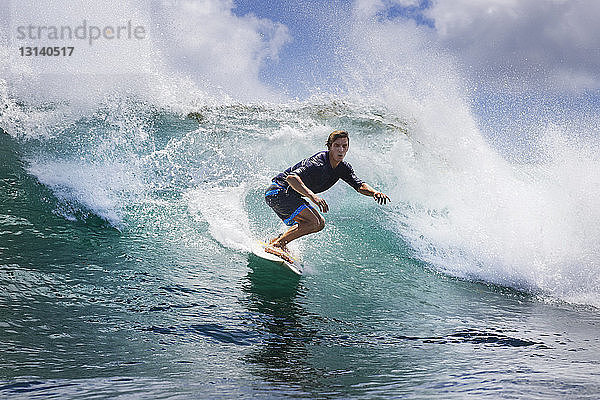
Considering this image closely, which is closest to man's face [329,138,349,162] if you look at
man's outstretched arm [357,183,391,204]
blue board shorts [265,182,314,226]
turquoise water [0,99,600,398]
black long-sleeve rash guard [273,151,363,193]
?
black long-sleeve rash guard [273,151,363,193]

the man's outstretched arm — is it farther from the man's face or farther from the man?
the man's face

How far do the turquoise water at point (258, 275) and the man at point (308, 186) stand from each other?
1.86ft

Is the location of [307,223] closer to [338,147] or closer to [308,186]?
[308,186]

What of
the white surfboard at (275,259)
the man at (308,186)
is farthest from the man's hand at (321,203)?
the white surfboard at (275,259)

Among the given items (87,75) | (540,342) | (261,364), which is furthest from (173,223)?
(87,75)

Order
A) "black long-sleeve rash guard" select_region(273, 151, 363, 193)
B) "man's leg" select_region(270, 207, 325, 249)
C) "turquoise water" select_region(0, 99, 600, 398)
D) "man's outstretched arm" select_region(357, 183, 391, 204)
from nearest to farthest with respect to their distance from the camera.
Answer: "turquoise water" select_region(0, 99, 600, 398)
"man's outstretched arm" select_region(357, 183, 391, 204)
"black long-sleeve rash guard" select_region(273, 151, 363, 193)
"man's leg" select_region(270, 207, 325, 249)

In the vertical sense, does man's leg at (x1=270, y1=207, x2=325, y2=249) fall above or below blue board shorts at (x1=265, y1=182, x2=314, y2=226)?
below

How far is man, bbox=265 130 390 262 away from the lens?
5992 mm

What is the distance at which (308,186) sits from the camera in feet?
20.3

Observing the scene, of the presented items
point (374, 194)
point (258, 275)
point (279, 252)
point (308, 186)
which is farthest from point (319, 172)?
point (258, 275)

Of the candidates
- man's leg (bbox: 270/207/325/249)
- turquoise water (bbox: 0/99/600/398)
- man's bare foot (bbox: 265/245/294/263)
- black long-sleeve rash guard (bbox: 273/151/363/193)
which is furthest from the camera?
man's bare foot (bbox: 265/245/294/263)

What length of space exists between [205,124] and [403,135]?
15.3 ft

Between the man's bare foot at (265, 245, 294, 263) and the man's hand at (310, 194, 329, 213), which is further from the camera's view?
the man's bare foot at (265, 245, 294, 263)

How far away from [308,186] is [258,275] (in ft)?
3.95
